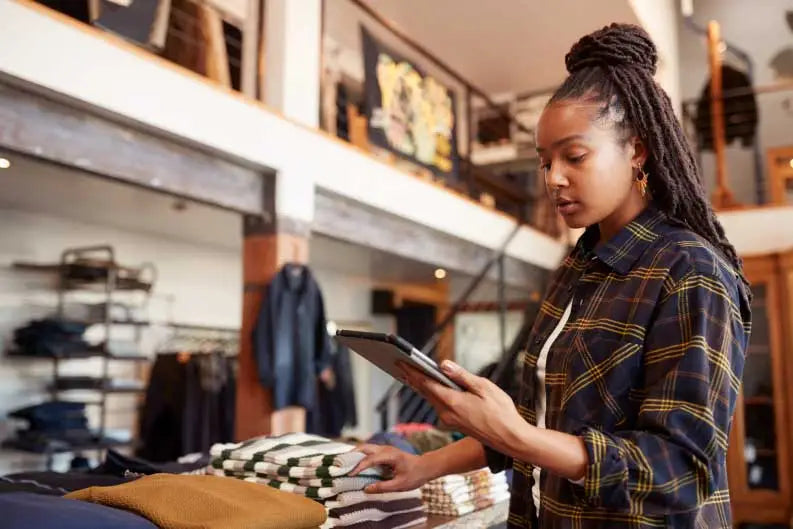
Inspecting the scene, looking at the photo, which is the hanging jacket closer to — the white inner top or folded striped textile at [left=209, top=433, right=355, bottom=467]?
folded striped textile at [left=209, top=433, right=355, bottom=467]

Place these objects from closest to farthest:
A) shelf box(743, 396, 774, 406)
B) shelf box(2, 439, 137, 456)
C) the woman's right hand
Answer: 1. the woman's right hand
2. shelf box(2, 439, 137, 456)
3. shelf box(743, 396, 774, 406)

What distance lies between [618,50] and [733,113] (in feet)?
24.4

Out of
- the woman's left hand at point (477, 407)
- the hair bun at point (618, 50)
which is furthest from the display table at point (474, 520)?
the hair bun at point (618, 50)

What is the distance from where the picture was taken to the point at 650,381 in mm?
948

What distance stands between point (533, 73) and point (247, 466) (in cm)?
772

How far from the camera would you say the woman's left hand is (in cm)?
91

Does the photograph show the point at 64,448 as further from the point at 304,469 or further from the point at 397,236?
the point at 304,469

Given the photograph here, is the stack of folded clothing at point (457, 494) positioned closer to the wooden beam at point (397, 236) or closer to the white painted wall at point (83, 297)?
the wooden beam at point (397, 236)

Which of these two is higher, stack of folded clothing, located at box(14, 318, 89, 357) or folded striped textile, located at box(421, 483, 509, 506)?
stack of folded clothing, located at box(14, 318, 89, 357)

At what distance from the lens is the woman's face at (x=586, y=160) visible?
41.9 inches

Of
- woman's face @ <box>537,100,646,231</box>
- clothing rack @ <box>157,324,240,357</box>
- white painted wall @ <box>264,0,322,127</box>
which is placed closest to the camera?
woman's face @ <box>537,100,646,231</box>

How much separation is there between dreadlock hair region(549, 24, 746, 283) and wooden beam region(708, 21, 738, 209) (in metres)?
6.23

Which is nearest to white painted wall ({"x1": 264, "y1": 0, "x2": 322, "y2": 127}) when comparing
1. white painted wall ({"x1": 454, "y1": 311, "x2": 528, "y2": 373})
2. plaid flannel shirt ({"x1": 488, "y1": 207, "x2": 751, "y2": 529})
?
plaid flannel shirt ({"x1": 488, "y1": 207, "x2": 751, "y2": 529})

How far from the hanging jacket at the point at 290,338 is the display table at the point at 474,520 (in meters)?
2.22
